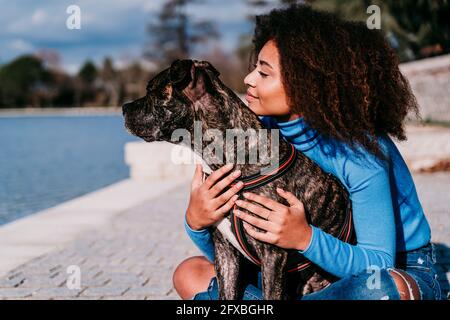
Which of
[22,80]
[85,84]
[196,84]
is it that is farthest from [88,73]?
[196,84]

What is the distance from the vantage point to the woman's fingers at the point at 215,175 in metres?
2.83

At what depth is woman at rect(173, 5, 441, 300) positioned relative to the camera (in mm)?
2770

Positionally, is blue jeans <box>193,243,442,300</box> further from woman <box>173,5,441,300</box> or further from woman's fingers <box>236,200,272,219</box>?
woman's fingers <box>236,200,272,219</box>

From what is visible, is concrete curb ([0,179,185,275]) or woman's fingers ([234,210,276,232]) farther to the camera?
concrete curb ([0,179,185,275])

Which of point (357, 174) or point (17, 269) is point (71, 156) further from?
point (357, 174)

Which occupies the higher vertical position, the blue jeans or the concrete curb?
the blue jeans

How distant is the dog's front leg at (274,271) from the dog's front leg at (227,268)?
0.26 meters

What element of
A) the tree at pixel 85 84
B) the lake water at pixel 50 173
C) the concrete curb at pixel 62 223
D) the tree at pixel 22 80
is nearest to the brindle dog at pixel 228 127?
the concrete curb at pixel 62 223

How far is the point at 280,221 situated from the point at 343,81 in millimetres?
791

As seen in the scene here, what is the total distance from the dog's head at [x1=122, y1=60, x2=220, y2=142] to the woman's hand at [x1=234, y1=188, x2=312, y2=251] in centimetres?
51

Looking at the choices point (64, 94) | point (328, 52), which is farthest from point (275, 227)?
point (64, 94)

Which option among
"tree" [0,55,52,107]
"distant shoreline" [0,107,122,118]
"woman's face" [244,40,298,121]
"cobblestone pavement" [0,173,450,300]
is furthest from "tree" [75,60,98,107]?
"woman's face" [244,40,298,121]

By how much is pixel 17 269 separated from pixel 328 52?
158 inches

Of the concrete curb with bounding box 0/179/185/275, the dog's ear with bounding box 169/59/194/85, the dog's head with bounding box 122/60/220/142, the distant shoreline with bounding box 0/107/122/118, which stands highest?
the dog's ear with bounding box 169/59/194/85
